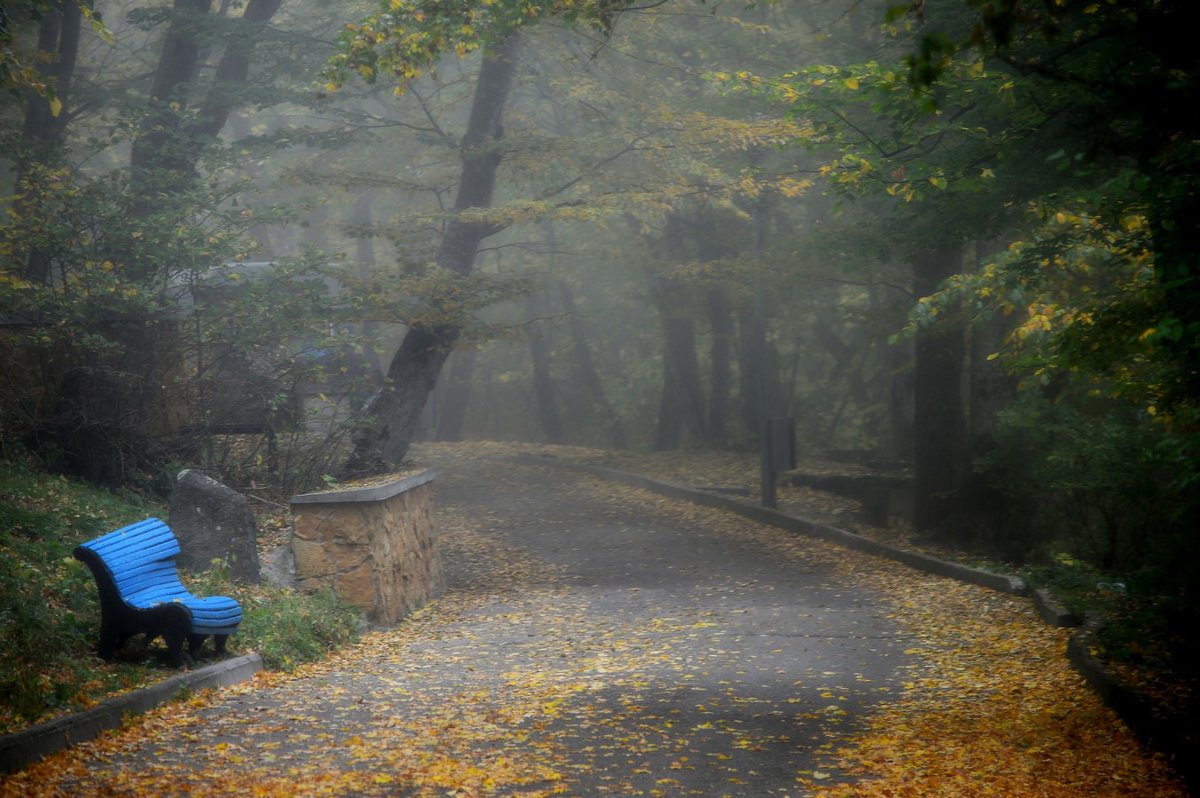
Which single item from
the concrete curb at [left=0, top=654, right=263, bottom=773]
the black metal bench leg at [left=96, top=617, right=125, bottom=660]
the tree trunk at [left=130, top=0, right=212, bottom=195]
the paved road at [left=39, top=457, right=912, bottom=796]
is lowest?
the paved road at [left=39, top=457, right=912, bottom=796]

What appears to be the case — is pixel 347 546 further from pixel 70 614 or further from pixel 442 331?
pixel 442 331

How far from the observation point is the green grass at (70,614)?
20.6ft

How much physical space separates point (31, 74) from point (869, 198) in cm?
1186

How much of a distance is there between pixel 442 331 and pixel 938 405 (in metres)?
7.33

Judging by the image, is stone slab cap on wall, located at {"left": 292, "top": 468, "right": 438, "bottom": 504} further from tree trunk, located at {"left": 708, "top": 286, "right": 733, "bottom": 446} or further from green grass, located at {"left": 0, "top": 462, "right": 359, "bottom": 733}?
tree trunk, located at {"left": 708, "top": 286, "right": 733, "bottom": 446}

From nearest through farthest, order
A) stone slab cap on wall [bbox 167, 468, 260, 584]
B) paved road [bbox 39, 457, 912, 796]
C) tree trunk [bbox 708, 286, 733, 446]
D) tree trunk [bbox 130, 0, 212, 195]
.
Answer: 1. paved road [bbox 39, 457, 912, 796]
2. stone slab cap on wall [bbox 167, 468, 260, 584]
3. tree trunk [bbox 130, 0, 212, 195]
4. tree trunk [bbox 708, 286, 733, 446]

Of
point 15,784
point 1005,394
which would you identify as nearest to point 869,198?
point 1005,394

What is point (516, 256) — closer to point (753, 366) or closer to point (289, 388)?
point (753, 366)

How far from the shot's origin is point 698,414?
1077 inches

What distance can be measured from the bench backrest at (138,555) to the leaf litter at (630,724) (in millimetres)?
970

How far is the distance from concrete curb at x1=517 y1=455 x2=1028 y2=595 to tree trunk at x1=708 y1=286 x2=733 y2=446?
13.1 feet

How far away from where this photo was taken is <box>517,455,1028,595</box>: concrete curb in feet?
39.6

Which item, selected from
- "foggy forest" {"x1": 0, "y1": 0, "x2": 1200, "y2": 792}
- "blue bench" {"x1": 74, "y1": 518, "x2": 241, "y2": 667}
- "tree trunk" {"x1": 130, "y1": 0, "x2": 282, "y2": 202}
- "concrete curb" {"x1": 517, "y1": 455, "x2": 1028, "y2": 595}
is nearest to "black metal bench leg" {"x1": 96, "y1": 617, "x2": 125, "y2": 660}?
"blue bench" {"x1": 74, "y1": 518, "x2": 241, "y2": 667}

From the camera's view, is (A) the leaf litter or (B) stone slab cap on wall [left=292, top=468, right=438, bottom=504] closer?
(A) the leaf litter
